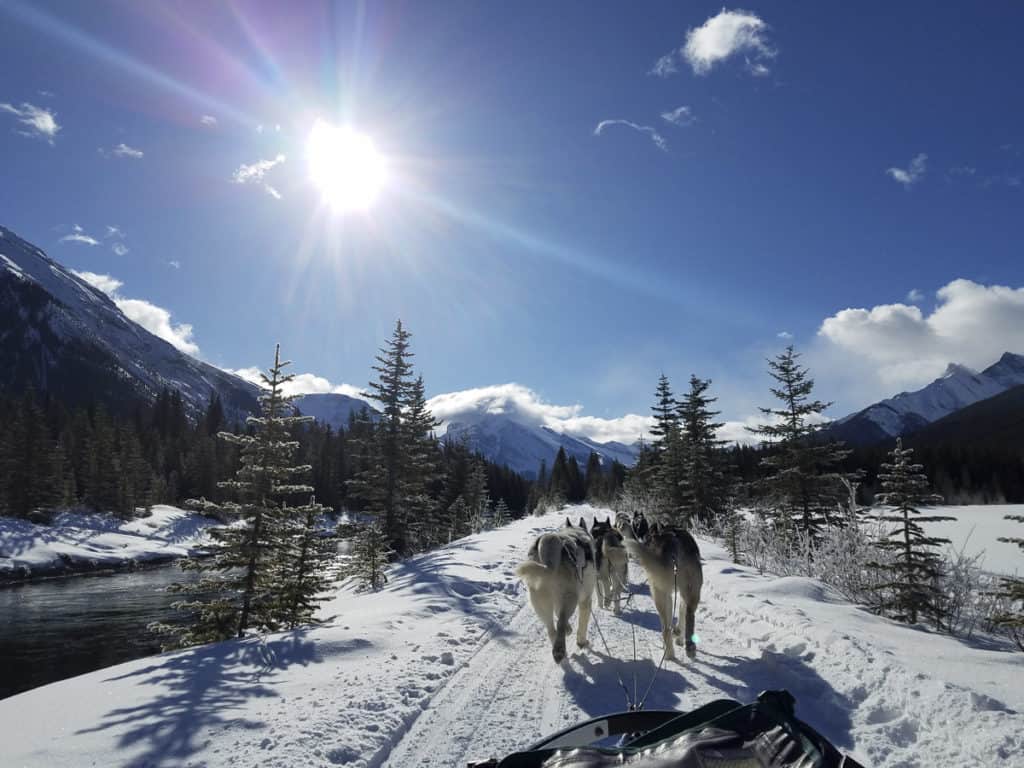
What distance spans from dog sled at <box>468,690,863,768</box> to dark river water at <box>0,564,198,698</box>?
52.8 feet

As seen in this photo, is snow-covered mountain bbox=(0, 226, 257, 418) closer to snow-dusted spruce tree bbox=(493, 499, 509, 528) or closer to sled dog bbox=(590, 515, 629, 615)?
snow-dusted spruce tree bbox=(493, 499, 509, 528)

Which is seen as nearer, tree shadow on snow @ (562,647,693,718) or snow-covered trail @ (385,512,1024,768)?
snow-covered trail @ (385,512,1024,768)

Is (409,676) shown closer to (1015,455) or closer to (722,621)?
(722,621)

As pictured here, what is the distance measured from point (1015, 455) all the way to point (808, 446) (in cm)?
6038

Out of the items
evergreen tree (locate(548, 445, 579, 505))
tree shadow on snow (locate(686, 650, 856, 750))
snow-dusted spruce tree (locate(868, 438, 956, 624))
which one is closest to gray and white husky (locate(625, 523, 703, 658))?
tree shadow on snow (locate(686, 650, 856, 750))

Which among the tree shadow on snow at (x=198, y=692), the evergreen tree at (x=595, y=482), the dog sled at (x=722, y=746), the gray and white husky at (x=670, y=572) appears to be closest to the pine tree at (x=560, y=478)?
the evergreen tree at (x=595, y=482)

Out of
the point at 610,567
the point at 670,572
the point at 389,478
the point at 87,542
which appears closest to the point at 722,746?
the point at 670,572

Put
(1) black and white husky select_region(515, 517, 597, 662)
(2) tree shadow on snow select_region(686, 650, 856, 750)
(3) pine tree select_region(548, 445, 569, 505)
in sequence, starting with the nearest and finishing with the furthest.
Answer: (2) tree shadow on snow select_region(686, 650, 856, 750), (1) black and white husky select_region(515, 517, 597, 662), (3) pine tree select_region(548, 445, 569, 505)

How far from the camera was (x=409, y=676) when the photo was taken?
5.72 metres

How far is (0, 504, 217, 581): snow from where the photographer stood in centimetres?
3516

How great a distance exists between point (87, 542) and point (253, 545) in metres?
42.4

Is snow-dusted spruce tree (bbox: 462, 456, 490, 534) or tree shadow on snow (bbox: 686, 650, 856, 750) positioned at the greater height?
snow-dusted spruce tree (bbox: 462, 456, 490, 534)

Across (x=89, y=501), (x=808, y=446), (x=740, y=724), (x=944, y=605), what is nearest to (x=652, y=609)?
(x=944, y=605)

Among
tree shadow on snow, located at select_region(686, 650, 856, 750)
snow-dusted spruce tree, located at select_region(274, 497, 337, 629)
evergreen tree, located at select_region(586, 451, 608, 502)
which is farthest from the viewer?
evergreen tree, located at select_region(586, 451, 608, 502)
